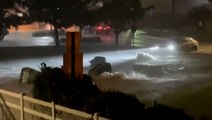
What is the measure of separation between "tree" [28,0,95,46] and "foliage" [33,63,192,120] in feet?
93.0

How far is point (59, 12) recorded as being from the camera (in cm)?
3997

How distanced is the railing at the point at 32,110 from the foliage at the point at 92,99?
43cm

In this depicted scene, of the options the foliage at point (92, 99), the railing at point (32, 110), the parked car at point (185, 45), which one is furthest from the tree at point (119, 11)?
the foliage at point (92, 99)

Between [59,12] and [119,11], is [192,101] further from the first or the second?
[119,11]

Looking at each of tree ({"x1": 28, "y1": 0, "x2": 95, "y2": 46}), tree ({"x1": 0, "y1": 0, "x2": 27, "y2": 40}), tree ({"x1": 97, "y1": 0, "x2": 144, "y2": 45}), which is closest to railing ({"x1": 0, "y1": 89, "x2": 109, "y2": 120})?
tree ({"x1": 0, "y1": 0, "x2": 27, "y2": 40})

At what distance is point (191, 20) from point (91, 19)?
79.4 feet

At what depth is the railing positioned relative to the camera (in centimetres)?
901

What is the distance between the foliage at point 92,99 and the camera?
8371mm

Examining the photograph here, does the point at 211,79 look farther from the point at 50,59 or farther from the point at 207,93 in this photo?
the point at 50,59

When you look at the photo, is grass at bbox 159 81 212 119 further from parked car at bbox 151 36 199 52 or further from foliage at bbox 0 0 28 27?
foliage at bbox 0 0 28 27

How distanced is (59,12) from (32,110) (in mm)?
29916

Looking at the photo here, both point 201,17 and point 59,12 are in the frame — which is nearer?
point 59,12

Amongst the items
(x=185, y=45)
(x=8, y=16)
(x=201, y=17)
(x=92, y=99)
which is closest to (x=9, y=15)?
(x=8, y=16)

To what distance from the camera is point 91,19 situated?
4150 cm
